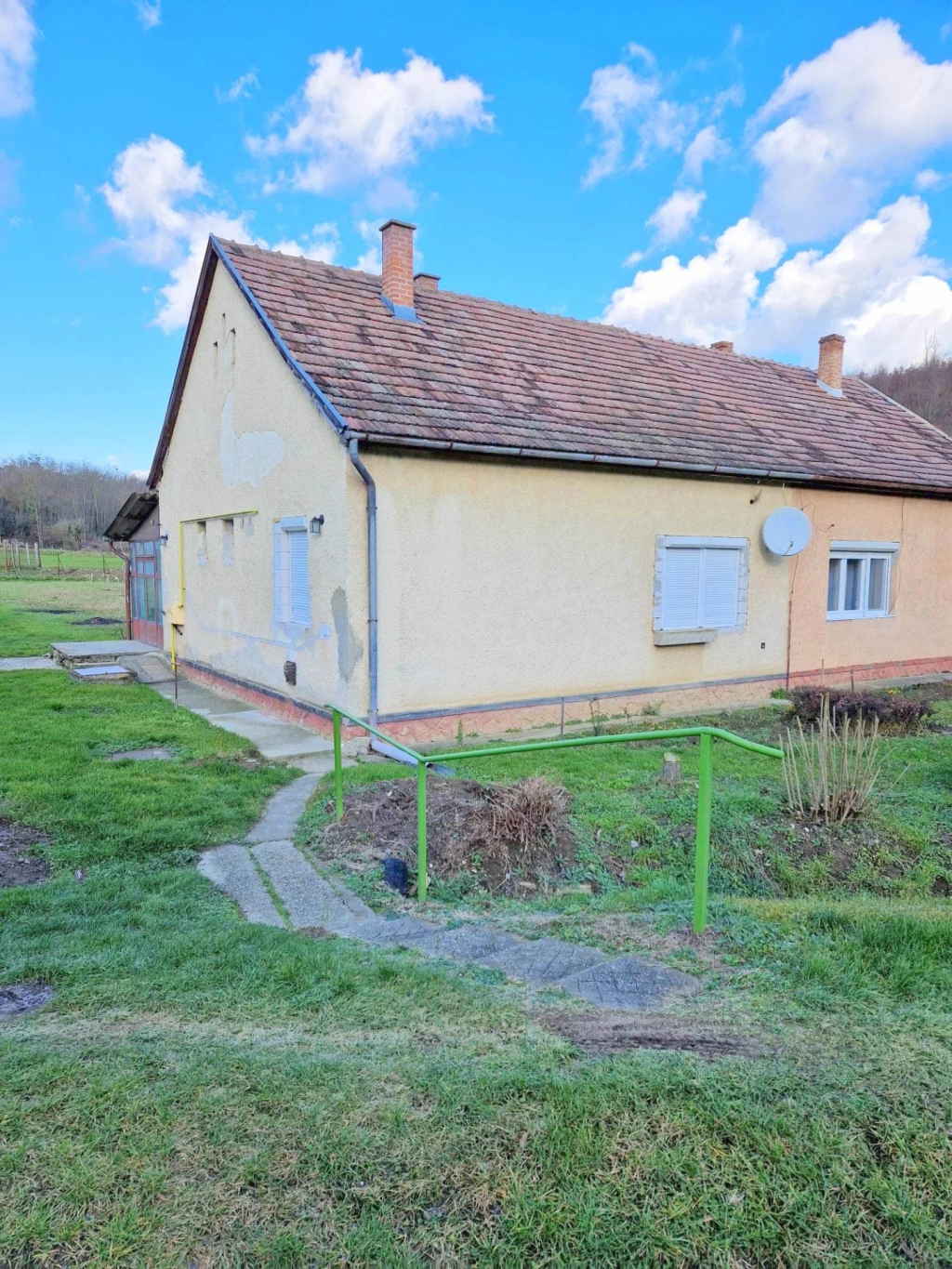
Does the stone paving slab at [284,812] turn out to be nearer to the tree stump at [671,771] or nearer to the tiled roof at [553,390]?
the tree stump at [671,771]

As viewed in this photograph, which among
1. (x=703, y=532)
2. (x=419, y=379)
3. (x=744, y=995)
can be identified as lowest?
(x=744, y=995)

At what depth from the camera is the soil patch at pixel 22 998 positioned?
11.4ft

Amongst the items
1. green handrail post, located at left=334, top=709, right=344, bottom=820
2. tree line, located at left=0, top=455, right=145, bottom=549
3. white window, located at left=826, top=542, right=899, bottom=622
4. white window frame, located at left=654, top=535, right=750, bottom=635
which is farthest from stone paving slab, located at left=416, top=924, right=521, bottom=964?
tree line, located at left=0, top=455, right=145, bottom=549

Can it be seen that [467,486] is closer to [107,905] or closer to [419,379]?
[419,379]

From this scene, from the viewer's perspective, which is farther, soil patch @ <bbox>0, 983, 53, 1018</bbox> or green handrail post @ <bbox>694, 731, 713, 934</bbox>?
green handrail post @ <bbox>694, 731, 713, 934</bbox>

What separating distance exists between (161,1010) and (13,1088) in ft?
2.42

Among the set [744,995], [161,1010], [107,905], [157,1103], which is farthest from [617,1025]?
[107,905]

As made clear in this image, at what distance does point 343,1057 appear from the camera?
290 centimetres

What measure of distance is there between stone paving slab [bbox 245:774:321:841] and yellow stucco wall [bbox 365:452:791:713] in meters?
1.84

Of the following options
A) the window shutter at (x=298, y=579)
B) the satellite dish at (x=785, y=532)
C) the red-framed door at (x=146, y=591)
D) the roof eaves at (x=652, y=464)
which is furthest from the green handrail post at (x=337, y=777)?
the red-framed door at (x=146, y=591)

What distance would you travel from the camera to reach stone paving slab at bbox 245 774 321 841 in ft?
21.6

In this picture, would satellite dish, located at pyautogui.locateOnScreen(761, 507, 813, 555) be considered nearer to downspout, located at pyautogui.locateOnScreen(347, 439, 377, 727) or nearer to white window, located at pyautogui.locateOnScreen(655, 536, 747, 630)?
white window, located at pyautogui.locateOnScreen(655, 536, 747, 630)

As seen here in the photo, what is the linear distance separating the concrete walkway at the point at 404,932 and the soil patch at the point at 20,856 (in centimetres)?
113

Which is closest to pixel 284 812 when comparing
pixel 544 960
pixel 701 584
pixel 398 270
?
pixel 544 960
